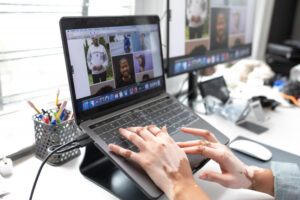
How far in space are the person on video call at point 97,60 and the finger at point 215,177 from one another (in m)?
0.35

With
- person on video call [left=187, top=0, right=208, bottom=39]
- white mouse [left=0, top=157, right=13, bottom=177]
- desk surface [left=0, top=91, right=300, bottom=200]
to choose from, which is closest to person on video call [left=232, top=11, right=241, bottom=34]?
person on video call [left=187, top=0, right=208, bottom=39]

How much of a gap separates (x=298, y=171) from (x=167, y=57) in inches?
21.9

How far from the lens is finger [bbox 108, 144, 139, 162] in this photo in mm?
545

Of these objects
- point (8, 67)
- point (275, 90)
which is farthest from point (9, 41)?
point (275, 90)

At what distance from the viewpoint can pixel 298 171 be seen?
645mm

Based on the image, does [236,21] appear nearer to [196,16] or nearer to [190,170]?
[196,16]

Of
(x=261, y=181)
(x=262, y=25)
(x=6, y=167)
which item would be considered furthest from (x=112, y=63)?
(x=262, y=25)

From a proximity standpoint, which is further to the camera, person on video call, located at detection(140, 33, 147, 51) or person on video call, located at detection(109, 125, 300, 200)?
person on video call, located at detection(140, 33, 147, 51)

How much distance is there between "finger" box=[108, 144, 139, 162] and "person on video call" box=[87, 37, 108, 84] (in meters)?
0.19

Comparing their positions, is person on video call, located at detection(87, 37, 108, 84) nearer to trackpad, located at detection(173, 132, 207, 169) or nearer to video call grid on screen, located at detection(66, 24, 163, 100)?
video call grid on screen, located at detection(66, 24, 163, 100)

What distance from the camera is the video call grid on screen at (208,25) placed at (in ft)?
3.21

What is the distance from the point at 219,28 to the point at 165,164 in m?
0.83

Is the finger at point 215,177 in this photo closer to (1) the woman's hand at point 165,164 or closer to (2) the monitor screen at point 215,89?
(1) the woman's hand at point 165,164

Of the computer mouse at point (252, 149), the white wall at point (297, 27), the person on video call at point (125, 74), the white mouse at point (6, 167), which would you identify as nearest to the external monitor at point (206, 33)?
the person on video call at point (125, 74)
